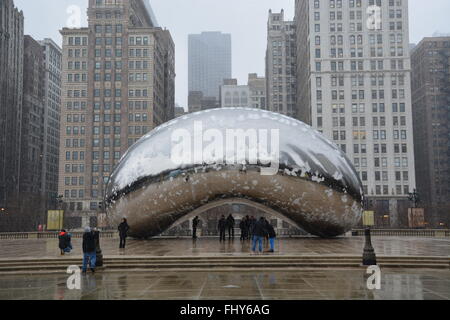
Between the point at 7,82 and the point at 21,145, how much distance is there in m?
17.9

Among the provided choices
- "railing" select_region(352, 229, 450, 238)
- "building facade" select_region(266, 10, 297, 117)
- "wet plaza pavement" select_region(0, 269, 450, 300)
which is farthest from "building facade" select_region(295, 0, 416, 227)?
"wet plaza pavement" select_region(0, 269, 450, 300)

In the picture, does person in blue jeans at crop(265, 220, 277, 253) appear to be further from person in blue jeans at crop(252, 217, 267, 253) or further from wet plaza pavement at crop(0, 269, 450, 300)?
wet plaza pavement at crop(0, 269, 450, 300)

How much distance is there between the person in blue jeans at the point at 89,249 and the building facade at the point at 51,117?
12676 cm

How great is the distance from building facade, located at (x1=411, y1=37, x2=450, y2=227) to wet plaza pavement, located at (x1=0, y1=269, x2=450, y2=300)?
370 feet

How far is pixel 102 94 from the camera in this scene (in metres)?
102

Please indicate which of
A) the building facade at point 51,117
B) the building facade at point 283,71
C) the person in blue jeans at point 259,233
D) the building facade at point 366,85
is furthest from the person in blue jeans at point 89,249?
the building facade at point 51,117

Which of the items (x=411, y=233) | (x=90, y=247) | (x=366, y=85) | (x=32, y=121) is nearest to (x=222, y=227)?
(x=90, y=247)

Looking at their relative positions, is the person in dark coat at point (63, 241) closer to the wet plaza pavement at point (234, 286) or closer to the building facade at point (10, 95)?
the wet plaza pavement at point (234, 286)

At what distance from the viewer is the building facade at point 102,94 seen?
100625mm

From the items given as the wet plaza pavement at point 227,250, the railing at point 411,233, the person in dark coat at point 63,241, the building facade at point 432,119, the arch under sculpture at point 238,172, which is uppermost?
the building facade at point 432,119

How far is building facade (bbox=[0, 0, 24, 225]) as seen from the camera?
115625mm

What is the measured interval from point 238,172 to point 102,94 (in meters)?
87.7
